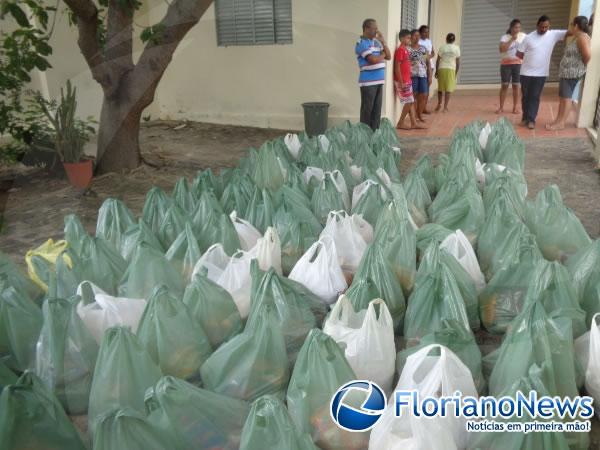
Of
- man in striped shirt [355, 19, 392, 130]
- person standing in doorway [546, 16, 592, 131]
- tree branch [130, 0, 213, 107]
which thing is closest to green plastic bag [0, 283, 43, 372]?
tree branch [130, 0, 213, 107]

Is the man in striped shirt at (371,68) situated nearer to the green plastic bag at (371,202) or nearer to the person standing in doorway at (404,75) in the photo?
the person standing in doorway at (404,75)

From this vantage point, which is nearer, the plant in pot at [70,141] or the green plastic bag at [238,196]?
the green plastic bag at [238,196]

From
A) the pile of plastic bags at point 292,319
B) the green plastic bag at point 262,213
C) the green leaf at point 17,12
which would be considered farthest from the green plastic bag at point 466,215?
the green leaf at point 17,12

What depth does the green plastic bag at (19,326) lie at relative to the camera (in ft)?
6.57

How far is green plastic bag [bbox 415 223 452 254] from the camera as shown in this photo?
8.57ft

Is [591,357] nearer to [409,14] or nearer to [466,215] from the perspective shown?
[466,215]

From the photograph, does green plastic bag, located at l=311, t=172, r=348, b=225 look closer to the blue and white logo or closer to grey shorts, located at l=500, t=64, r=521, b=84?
the blue and white logo

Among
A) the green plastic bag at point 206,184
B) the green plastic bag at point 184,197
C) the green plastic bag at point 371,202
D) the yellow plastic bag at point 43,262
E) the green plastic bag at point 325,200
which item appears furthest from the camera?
the green plastic bag at point 206,184

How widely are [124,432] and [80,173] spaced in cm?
464

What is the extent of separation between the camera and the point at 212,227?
2.73 metres

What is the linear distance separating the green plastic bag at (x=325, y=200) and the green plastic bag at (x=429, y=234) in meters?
0.58

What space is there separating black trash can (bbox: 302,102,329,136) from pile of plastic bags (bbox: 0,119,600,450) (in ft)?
14.0

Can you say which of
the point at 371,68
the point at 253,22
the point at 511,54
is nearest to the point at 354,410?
the point at 371,68

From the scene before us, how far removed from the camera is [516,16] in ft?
37.6
